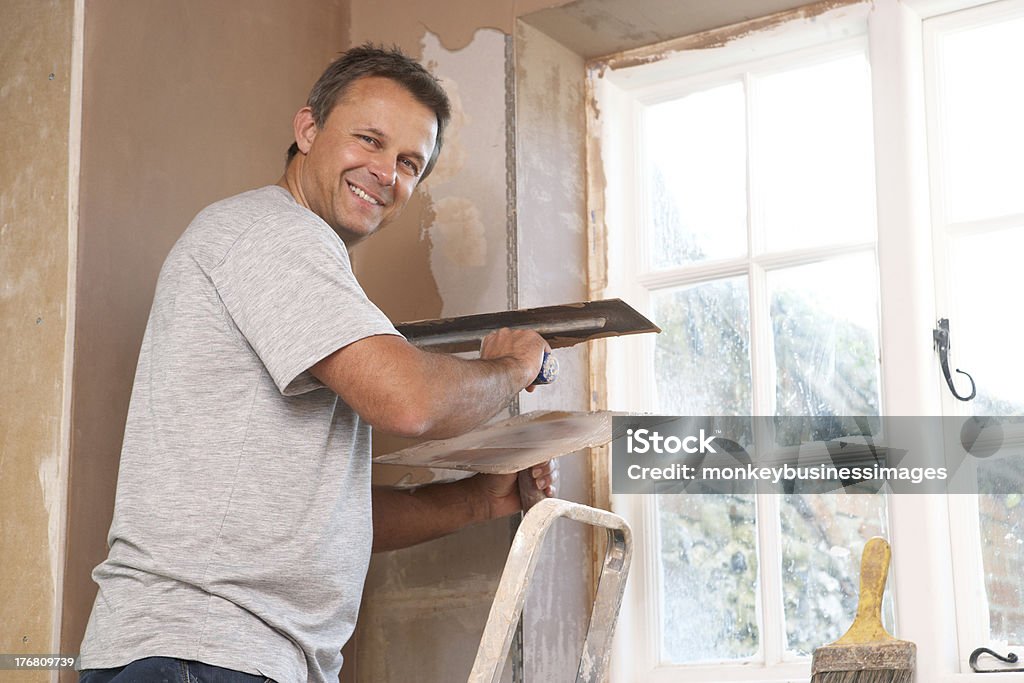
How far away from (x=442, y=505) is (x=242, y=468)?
2.03ft

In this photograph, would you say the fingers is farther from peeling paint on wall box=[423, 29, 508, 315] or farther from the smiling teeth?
the smiling teeth

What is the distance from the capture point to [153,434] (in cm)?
174

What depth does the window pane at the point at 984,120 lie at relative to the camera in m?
2.23

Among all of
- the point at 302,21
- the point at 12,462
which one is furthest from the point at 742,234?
the point at 12,462

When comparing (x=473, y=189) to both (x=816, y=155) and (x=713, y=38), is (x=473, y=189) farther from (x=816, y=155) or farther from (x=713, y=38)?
(x=816, y=155)

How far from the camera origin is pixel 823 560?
2.27 metres

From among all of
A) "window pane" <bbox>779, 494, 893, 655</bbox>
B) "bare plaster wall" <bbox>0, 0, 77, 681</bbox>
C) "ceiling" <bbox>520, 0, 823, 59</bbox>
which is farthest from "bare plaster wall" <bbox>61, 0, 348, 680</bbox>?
"window pane" <bbox>779, 494, 893, 655</bbox>

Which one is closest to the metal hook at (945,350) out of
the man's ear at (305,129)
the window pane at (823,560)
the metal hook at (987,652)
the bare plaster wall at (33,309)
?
the window pane at (823,560)

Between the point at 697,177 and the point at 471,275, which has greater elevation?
the point at 697,177

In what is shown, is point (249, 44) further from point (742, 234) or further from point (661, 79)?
point (742, 234)

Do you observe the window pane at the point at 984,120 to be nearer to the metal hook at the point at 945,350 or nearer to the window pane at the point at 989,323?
the window pane at the point at 989,323

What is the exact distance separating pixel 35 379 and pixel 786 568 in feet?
4.78

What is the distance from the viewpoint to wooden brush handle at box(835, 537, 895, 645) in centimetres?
188

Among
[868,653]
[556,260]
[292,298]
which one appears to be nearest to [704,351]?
[556,260]
